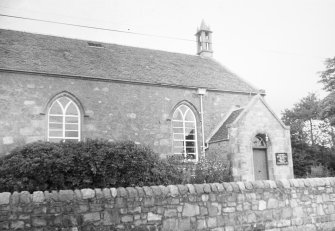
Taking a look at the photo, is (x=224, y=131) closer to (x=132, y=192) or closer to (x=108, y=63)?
(x=108, y=63)

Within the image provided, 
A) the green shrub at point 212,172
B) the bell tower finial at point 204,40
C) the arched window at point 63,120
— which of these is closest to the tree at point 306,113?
the bell tower finial at point 204,40

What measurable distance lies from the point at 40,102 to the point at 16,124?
1630 millimetres

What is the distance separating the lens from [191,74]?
2431 centimetres

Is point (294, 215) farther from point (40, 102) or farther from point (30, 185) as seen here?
point (40, 102)

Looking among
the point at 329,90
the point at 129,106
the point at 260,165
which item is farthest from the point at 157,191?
the point at 329,90

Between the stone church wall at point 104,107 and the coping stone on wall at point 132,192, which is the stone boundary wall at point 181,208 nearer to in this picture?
the coping stone on wall at point 132,192

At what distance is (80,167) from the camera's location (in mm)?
14500

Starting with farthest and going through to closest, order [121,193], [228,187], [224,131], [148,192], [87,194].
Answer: [224,131], [228,187], [148,192], [121,193], [87,194]

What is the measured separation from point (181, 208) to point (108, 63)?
47.4 ft

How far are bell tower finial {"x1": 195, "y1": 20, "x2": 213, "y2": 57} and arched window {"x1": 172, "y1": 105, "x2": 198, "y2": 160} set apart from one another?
8.61 metres

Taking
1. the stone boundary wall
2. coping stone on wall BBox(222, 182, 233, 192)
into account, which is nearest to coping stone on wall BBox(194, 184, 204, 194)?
the stone boundary wall

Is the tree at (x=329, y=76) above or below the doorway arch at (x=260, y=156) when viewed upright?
above

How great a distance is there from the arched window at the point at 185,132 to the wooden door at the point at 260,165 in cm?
361

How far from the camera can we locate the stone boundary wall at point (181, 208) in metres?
7.91
